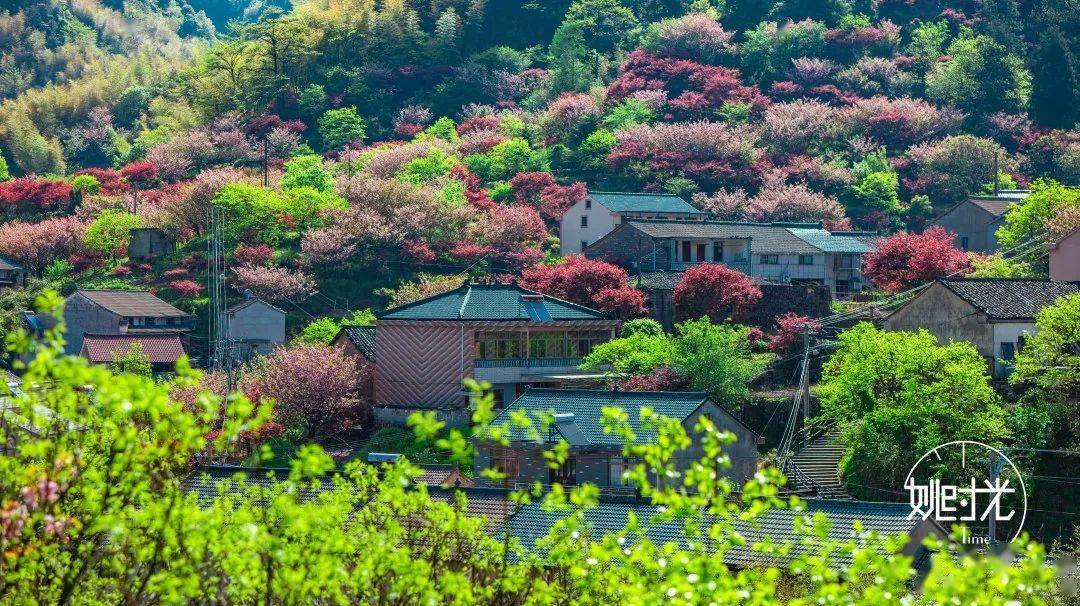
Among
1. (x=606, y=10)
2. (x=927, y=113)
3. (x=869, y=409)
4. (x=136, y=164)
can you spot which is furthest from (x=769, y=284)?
(x=606, y=10)

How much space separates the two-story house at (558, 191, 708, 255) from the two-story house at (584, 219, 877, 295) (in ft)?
15.2

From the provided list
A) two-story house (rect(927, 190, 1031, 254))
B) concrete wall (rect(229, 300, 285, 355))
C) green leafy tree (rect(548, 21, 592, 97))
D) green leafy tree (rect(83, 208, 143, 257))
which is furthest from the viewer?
green leafy tree (rect(548, 21, 592, 97))

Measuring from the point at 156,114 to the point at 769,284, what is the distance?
70811mm

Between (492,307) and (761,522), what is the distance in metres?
28.1

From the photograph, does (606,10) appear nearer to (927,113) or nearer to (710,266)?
(927,113)

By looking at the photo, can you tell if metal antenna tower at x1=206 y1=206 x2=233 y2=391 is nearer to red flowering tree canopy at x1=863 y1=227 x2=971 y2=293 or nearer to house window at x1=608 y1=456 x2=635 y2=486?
house window at x1=608 y1=456 x2=635 y2=486

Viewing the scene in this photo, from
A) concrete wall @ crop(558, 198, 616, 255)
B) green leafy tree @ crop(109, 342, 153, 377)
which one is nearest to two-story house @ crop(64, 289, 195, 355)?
green leafy tree @ crop(109, 342, 153, 377)

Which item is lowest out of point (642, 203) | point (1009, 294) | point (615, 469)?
point (615, 469)

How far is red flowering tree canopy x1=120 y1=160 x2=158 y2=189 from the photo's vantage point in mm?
102250

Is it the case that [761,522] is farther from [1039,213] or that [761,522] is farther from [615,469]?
[1039,213]

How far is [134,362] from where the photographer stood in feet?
234

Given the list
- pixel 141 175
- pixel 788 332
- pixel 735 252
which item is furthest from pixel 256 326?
pixel 141 175

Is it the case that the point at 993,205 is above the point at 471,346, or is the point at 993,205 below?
above

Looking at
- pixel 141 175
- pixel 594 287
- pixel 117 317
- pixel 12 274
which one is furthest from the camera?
pixel 141 175
